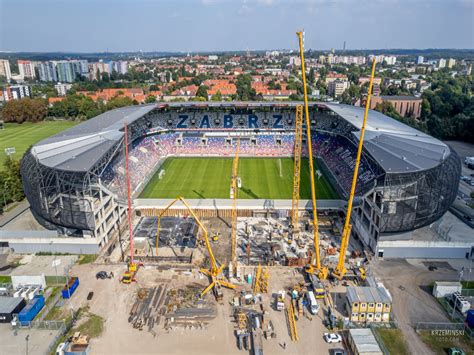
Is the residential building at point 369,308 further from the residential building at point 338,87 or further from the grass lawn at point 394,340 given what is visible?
the residential building at point 338,87

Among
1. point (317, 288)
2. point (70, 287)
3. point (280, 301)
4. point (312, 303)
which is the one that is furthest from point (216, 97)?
point (312, 303)

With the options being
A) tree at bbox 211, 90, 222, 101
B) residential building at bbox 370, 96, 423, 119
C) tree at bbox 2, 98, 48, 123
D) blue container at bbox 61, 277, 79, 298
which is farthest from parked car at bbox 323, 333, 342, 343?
tree at bbox 2, 98, 48, 123

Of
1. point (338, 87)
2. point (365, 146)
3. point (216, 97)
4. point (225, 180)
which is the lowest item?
point (225, 180)

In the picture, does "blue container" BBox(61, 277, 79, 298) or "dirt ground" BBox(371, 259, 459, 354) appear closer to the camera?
"dirt ground" BBox(371, 259, 459, 354)

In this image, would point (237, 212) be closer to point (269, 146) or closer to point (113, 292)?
point (113, 292)

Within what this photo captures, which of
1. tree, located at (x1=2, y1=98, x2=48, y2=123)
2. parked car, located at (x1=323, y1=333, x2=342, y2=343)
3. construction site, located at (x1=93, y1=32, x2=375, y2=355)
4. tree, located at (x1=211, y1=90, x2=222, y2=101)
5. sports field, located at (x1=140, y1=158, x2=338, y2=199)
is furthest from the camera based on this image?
tree, located at (x1=211, y1=90, x2=222, y2=101)

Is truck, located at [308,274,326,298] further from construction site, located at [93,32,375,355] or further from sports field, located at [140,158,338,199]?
sports field, located at [140,158,338,199]

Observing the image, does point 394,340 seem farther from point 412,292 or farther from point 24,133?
point 24,133
